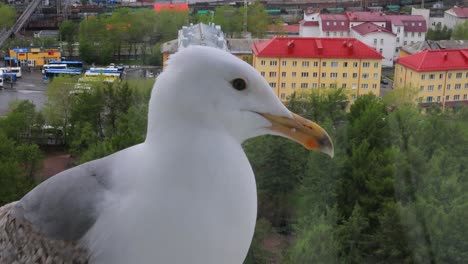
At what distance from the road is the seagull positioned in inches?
131

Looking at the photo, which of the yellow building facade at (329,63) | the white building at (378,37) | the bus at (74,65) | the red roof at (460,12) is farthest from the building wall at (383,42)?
the bus at (74,65)

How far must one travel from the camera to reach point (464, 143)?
Answer: 2062mm

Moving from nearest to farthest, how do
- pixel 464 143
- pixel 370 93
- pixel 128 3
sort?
pixel 464 143
pixel 370 93
pixel 128 3

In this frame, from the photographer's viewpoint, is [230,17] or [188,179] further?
[230,17]

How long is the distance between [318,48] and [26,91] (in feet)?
6.33

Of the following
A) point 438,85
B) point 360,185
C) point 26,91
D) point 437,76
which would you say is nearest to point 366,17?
point 437,76

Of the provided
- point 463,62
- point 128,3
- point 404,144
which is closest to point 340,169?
point 404,144

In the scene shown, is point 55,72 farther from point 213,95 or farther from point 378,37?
point 213,95

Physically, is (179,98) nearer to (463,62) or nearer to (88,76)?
(463,62)

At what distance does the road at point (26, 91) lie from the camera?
3.70 m

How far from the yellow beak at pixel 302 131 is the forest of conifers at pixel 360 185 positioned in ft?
3.02

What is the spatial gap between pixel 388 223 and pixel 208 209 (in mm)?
1627

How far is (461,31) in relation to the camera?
4641 millimetres

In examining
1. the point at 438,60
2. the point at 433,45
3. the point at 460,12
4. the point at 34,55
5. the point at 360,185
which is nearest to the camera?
the point at 360,185
